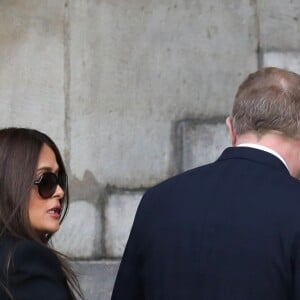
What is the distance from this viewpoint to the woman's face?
3.32 metres

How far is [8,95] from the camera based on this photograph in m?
5.58

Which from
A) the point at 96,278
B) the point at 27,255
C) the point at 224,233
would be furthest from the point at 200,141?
the point at 27,255

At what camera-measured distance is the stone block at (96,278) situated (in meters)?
5.54

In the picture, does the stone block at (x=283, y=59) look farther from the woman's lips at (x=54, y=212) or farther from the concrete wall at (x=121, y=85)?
the woman's lips at (x=54, y=212)

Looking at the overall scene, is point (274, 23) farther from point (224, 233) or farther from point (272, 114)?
point (224, 233)

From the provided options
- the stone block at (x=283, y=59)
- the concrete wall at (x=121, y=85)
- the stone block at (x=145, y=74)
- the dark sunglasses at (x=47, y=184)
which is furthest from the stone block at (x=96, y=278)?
the dark sunglasses at (x=47, y=184)

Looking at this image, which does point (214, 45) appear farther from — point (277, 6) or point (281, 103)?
point (281, 103)

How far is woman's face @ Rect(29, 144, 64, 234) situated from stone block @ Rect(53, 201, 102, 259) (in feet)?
7.11

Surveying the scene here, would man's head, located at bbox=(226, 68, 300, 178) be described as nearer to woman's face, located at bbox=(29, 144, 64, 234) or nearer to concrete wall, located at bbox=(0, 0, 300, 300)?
woman's face, located at bbox=(29, 144, 64, 234)

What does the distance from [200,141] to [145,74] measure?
17.6 inches

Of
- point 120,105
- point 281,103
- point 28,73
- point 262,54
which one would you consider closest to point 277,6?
point 262,54

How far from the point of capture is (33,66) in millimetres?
5598

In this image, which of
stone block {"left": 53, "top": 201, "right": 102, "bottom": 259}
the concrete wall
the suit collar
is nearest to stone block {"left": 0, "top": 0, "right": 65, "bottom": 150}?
the concrete wall

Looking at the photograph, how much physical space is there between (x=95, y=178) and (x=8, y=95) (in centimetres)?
61
